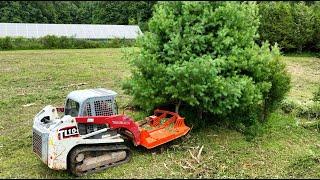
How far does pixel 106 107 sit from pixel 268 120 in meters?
5.75

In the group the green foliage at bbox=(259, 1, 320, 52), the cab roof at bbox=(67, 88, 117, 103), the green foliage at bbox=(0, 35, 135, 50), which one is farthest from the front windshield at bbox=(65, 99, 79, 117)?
the green foliage at bbox=(259, 1, 320, 52)

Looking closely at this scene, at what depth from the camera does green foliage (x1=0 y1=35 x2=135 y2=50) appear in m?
35.7

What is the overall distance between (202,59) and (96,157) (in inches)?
142

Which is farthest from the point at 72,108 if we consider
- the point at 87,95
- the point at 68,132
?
the point at 68,132

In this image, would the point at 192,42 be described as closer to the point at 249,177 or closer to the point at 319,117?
the point at 249,177

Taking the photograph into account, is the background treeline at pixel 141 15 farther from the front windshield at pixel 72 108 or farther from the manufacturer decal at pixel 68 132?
the manufacturer decal at pixel 68 132

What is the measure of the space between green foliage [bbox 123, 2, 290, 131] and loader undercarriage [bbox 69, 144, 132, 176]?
5.62 feet

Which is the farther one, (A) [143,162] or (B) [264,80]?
(B) [264,80]

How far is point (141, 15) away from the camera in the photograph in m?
64.2

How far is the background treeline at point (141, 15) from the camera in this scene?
3466 centimetres

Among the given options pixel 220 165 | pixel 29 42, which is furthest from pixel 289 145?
pixel 29 42

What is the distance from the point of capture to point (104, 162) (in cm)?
1049

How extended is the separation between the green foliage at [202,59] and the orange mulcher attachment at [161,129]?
1.84 ft

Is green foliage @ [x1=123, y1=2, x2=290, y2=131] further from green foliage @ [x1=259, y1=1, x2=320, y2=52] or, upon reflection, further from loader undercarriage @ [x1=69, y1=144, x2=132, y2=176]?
green foliage @ [x1=259, y1=1, x2=320, y2=52]
